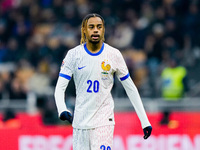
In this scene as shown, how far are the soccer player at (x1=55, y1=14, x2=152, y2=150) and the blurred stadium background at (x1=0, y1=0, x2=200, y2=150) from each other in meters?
4.83

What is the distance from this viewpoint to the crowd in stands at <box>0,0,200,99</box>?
1361cm

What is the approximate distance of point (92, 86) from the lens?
5852 mm

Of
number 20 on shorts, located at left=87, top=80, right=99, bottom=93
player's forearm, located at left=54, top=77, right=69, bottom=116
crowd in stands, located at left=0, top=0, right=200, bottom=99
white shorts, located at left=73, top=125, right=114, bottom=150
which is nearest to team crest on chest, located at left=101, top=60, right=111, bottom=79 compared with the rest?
number 20 on shorts, located at left=87, top=80, right=99, bottom=93

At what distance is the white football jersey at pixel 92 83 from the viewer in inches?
230

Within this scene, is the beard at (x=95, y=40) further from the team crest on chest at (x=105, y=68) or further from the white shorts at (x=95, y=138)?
the white shorts at (x=95, y=138)

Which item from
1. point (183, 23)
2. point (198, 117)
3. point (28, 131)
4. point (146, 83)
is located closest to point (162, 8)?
point (183, 23)

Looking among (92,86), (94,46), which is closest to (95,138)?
(92,86)

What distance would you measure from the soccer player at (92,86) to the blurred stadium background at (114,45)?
4.83m

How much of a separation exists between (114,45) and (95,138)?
8.60 metres

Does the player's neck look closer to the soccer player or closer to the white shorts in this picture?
the soccer player

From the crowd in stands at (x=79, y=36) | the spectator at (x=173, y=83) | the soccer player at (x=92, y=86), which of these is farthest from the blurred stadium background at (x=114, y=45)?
the soccer player at (x=92, y=86)

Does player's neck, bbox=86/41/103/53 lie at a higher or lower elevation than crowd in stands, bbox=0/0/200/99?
lower

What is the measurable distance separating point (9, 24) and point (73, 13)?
2091 mm

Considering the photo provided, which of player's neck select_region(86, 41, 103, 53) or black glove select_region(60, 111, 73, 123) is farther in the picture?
player's neck select_region(86, 41, 103, 53)
